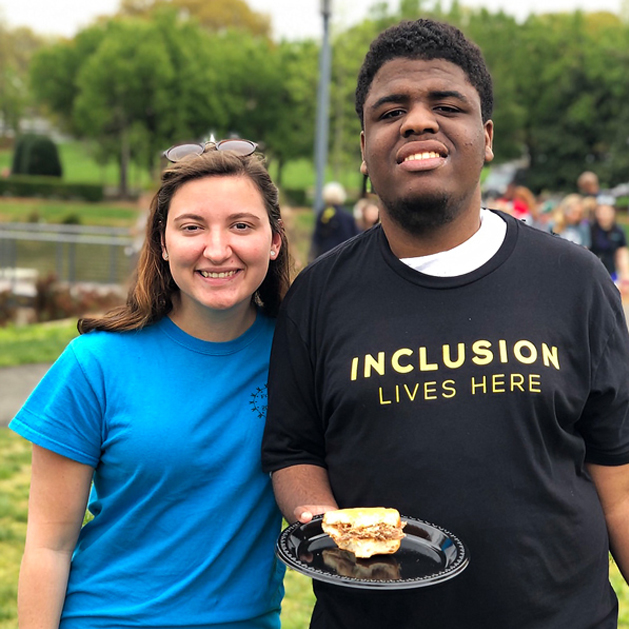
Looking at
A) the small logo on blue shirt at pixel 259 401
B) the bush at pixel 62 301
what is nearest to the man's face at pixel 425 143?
the small logo on blue shirt at pixel 259 401

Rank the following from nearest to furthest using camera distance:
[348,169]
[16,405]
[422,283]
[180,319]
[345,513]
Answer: [345,513] → [422,283] → [180,319] → [16,405] → [348,169]

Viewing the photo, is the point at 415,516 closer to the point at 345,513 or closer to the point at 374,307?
the point at 345,513

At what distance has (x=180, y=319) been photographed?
254cm

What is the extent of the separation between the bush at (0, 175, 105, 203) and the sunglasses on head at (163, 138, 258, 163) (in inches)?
1736

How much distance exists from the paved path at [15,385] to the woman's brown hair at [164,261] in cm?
552

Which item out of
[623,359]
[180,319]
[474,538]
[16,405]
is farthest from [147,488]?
[16,405]

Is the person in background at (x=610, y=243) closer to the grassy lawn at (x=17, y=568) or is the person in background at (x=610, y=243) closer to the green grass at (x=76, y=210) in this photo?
the grassy lawn at (x=17, y=568)

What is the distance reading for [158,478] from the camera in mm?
2352

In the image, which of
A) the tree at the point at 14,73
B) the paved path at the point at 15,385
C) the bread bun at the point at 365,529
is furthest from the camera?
the tree at the point at 14,73

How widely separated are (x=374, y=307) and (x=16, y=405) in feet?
21.4

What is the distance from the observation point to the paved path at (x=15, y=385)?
26.1 ft

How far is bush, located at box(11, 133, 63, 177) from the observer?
49.7 metres

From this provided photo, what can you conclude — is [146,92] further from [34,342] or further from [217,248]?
[217,248]

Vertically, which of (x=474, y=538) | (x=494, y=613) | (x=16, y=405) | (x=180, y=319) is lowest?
(x=16, y=405)
